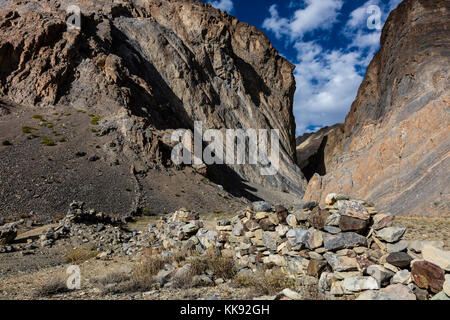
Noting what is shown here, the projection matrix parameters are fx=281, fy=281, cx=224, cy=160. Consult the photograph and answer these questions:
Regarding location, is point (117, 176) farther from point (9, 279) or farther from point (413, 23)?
point (413, 23)

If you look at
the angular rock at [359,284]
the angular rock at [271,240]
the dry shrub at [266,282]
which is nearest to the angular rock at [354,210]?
the angular rock at [359,284]

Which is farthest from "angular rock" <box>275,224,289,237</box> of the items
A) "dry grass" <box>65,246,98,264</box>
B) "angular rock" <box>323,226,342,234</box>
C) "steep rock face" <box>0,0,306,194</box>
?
"steep rock face" <box>0,0,306,194</box>

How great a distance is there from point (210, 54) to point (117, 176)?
4609 cm

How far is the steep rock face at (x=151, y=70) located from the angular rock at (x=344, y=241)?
30291mm

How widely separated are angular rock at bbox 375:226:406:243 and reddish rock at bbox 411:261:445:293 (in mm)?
744

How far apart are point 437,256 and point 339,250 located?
1850mm

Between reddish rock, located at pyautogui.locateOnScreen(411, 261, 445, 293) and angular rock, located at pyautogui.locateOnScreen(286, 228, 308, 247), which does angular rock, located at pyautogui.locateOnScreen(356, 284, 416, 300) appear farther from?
angular rock, located at pyautogui.locateOnScreen(286, 228, 308, 247)

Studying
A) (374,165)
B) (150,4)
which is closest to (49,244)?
(374,165)

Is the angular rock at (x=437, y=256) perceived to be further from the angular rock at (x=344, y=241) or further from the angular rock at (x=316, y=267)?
the angular rock at (x=316, y=267)

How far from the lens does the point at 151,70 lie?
2133 inches

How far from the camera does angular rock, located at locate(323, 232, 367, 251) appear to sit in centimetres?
614

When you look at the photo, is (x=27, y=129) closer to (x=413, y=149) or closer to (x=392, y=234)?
(x=392, y=234)

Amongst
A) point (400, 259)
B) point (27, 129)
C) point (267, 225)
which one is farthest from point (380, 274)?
point (27, 129)
